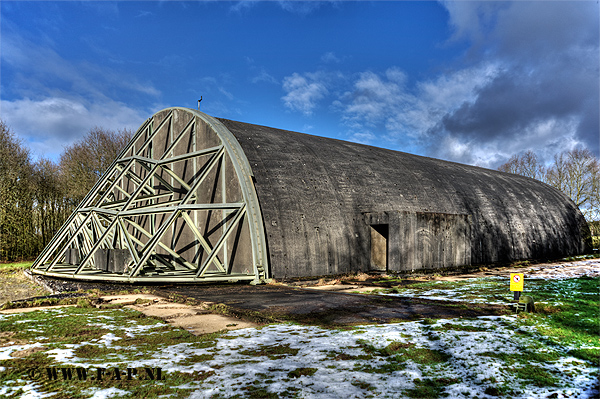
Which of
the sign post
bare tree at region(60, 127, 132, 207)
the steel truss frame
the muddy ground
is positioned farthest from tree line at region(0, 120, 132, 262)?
the sign post

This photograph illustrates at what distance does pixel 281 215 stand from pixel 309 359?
9188 millimetres

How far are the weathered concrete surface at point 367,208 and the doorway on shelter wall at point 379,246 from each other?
0.90ft

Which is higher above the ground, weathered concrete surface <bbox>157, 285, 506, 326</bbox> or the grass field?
weathered concrete surface <bbox>157, 285, 506, 326</bbox>

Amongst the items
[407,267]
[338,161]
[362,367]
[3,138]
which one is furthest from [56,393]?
[3,138]

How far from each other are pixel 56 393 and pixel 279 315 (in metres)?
4.23

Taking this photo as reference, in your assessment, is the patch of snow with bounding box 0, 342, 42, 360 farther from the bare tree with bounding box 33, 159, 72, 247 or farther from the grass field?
the bare tree with bounding box 33, 159, 72, 247

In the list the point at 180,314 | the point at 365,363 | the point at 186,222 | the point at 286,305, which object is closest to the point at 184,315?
the point at 180,314

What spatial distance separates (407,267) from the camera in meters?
15.9

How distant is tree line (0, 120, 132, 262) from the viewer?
2978cm

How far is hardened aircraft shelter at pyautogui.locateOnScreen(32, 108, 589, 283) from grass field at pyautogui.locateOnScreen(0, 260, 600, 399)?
6.67 metres

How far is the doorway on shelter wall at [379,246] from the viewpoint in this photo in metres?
15.9

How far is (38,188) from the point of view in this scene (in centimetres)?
3266

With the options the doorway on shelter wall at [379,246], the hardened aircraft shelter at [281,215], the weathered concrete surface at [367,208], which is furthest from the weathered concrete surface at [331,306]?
the doorway on shelter wall at [379,246]

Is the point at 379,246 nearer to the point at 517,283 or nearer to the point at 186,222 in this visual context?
the point at 186,222
